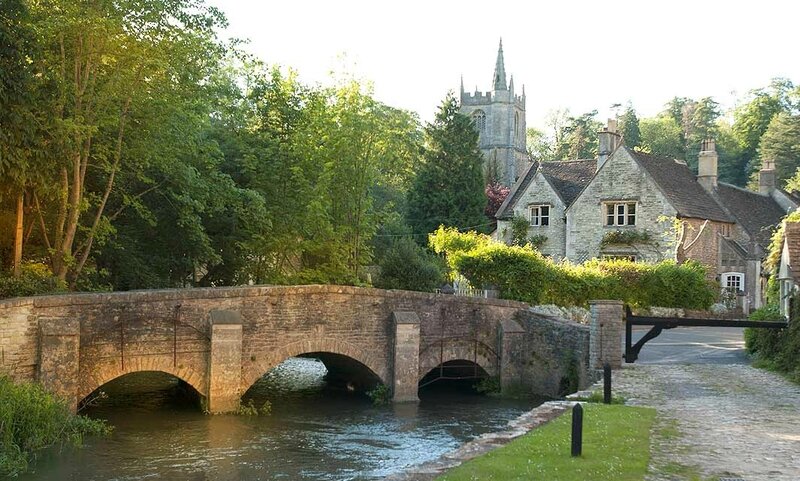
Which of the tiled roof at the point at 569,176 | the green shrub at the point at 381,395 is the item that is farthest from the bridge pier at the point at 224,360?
the tiled roof at the point at 569,176

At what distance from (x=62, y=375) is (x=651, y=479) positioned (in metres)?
12.9

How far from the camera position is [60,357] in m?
17.8

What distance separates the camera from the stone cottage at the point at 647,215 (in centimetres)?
4178

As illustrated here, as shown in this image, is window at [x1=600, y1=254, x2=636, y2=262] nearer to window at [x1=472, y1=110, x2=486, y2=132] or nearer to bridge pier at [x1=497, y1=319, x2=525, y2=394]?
bridge pier at [x1=497, y1=319, x2=525, y2=394]

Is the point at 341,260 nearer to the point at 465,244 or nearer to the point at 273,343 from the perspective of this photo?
the point at 465,244

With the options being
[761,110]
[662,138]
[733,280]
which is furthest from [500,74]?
[733,280]

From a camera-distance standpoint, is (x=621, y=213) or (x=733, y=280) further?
(x=621, y=213)

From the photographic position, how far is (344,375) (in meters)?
26.8

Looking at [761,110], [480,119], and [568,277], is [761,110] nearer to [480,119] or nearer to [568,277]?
[480,119]

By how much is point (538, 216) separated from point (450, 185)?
946cm

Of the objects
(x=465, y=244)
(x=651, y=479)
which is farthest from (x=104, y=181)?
(x=651, y=479)

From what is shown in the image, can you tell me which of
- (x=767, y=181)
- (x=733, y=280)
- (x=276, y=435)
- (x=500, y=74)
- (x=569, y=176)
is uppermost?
(x=500, y=74)

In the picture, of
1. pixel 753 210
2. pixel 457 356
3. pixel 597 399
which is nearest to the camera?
pixel 597 399

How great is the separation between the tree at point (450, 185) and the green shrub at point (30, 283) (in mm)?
34077
